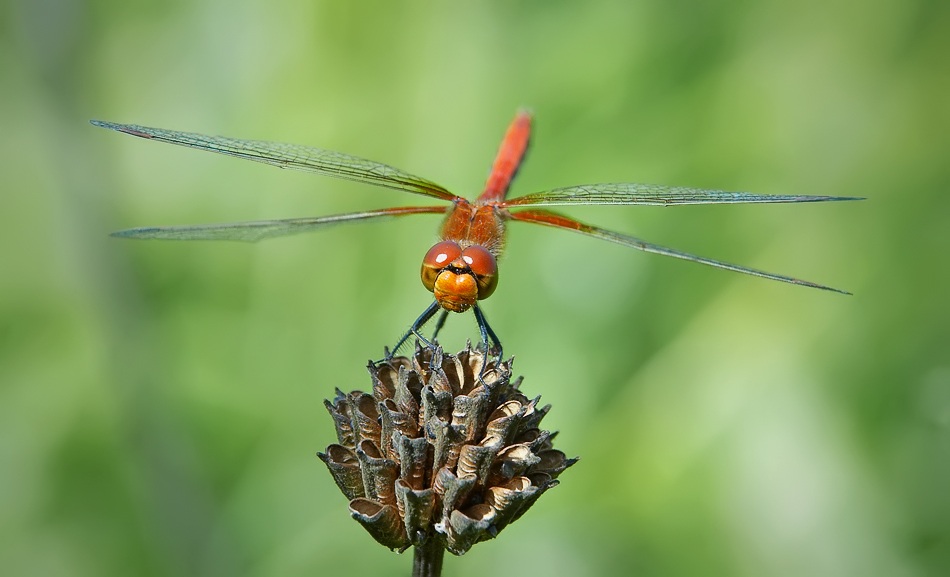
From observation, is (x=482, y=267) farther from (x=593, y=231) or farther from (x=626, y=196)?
(x=626, y=196)

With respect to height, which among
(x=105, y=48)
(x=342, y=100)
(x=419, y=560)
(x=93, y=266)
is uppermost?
(x=105, y=48)

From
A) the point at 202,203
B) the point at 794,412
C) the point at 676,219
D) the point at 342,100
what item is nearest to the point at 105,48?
the point at 202,203

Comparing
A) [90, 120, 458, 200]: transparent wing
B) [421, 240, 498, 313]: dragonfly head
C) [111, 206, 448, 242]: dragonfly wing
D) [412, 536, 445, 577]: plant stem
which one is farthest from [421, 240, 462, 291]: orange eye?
[412, 536, 445, 577]: plant stem

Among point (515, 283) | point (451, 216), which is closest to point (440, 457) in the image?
point (451, 216)

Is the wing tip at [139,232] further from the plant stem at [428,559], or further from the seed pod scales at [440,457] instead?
the plant stem at [428,559]

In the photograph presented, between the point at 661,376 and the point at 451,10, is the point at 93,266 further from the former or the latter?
the point at 661,376

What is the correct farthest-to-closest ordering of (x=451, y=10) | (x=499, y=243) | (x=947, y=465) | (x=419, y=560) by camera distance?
(x=451, y=10) → (x=947, y=465) → (x=499, y=243) → (x=419, y=560)

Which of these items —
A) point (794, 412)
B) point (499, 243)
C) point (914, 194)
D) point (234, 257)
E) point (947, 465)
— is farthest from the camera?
point (234, 257)
